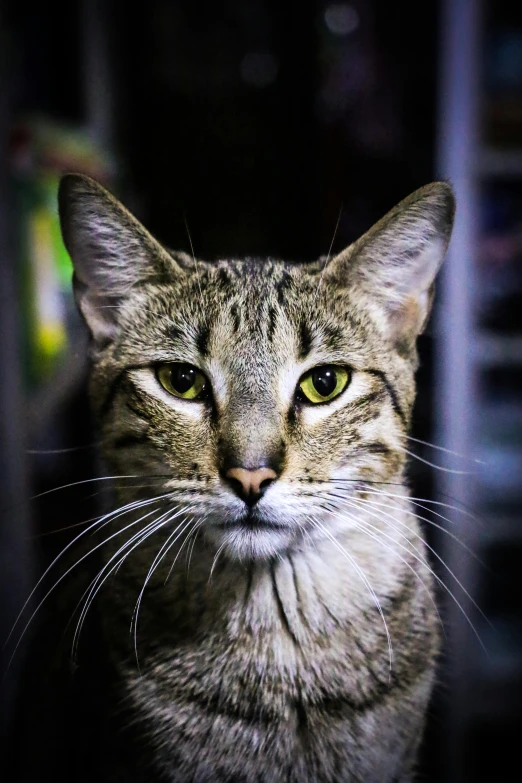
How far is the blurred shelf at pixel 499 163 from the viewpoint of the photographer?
1.39 m

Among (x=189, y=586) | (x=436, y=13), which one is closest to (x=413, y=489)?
(x=189, y=586)

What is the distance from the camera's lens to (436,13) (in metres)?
1.23

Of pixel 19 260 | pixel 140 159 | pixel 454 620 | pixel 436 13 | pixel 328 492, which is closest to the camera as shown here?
pixel 328 492

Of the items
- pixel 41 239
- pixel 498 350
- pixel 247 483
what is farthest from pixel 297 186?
pixel 498 350

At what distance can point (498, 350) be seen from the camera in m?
1.41

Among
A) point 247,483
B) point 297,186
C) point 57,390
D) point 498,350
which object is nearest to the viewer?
point 247,483

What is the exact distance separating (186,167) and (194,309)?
17 cm

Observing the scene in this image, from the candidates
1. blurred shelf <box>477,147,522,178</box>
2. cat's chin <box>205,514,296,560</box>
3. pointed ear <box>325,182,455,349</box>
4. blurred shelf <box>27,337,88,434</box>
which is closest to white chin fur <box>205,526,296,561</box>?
cat's chin <box>205,514,296,560</box>

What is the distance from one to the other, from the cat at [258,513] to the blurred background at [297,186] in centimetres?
3

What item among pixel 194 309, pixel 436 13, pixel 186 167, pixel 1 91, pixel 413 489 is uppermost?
pixel 436 13

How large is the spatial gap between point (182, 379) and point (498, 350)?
3.60 ft

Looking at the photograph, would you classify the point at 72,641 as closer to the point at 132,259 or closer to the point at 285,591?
the point at 285,591

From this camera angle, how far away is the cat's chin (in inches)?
16.8

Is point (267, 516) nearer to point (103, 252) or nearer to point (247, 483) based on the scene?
point (247, 483)
